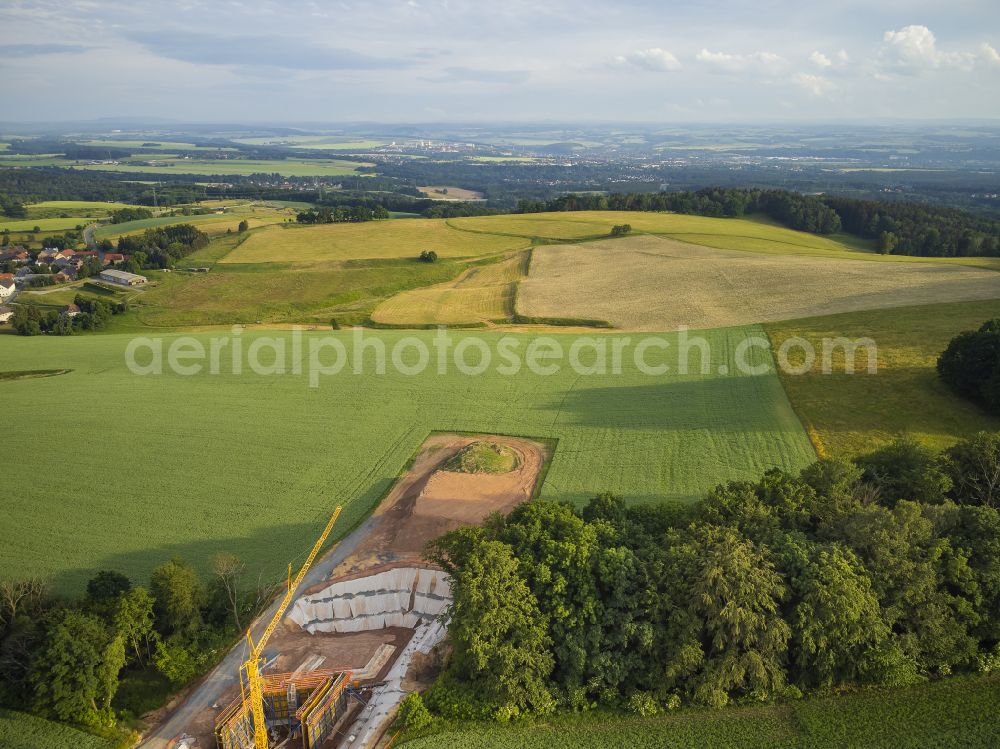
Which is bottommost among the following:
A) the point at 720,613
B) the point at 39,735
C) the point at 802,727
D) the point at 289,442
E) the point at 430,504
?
the point at 39,735

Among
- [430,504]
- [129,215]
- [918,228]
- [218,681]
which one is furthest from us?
[129,215]

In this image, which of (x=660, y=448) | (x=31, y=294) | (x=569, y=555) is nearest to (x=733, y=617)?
(x=569, y=555)

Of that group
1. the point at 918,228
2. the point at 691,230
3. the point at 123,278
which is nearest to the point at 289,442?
the point at 123,278

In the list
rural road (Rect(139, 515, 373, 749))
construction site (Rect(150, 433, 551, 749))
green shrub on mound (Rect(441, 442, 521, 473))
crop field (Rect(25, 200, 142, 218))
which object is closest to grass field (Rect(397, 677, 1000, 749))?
construction site (Rect(150, 433, 551, 749))

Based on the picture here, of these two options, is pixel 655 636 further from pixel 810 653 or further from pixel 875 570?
pixel 875 570

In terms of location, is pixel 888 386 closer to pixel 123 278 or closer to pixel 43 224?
pixel 123 278

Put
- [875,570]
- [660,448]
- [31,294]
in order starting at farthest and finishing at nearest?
[31,294] → [660,448] → [875,570]

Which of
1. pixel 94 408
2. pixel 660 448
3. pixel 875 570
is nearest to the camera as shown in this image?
pixel 875 570
